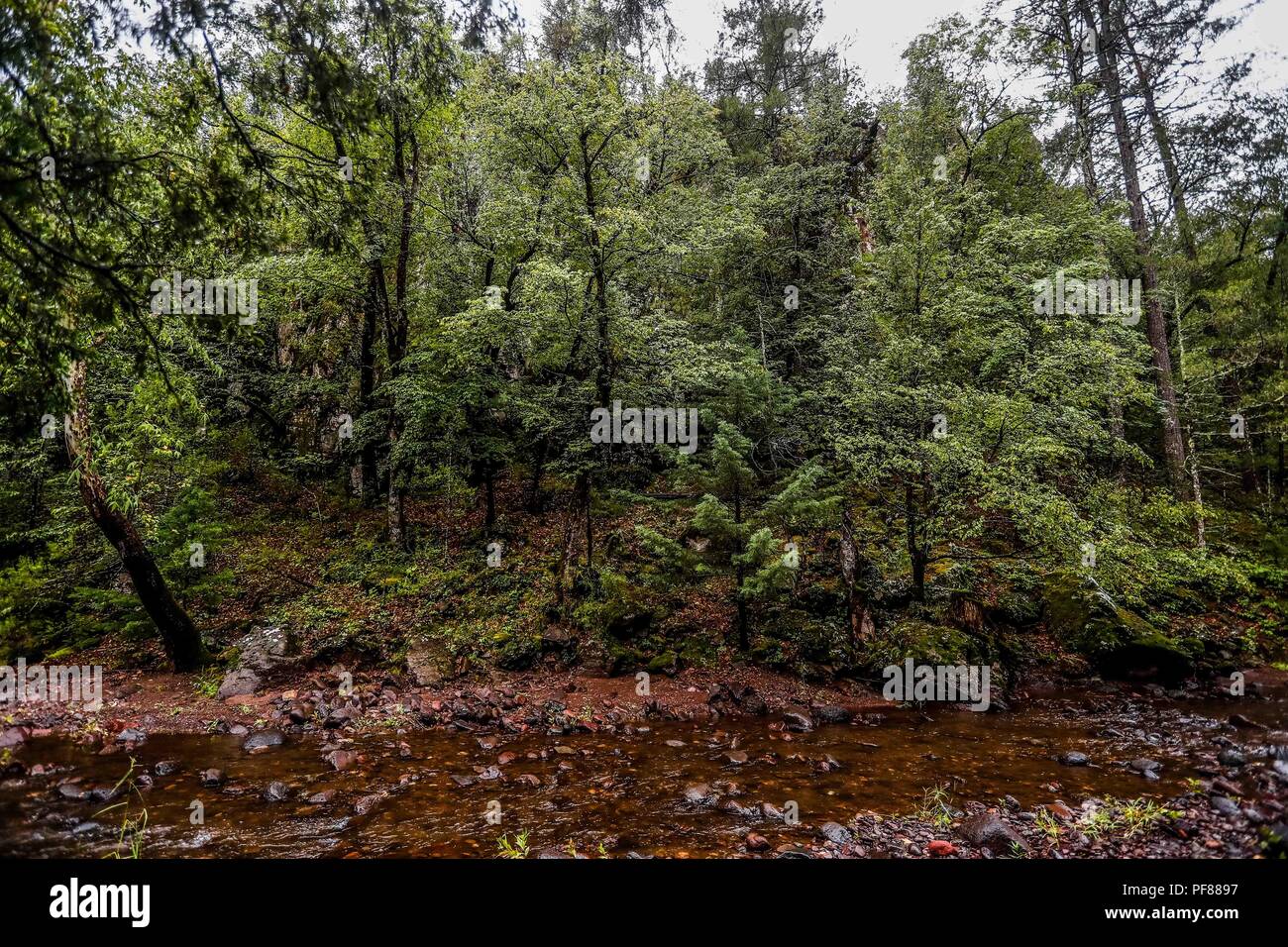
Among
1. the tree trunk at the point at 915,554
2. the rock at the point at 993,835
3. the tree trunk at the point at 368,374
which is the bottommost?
the rock at the point at 993,835

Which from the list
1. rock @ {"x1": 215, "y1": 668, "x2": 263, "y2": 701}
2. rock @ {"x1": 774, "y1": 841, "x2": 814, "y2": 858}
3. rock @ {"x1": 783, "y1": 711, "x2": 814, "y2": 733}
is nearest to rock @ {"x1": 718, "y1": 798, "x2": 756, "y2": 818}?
rock @ {"x1": 774, "y1": 841, "x2": 814, "y2": 858}

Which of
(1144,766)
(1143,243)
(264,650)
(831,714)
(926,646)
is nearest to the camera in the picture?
(1144,766)

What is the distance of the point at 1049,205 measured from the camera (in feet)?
51.1

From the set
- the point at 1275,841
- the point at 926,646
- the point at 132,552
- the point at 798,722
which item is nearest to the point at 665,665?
the point at 798,722

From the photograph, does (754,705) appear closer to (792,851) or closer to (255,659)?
(792,851)

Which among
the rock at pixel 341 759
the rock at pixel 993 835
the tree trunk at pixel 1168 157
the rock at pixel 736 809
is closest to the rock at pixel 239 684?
the rock at pixel 341 759

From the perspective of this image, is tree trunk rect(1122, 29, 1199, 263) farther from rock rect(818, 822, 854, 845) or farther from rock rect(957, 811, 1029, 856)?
rock rect(818, 822, 854, 845)

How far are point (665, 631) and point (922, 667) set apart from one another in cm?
490

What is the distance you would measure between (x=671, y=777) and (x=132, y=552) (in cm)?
1003

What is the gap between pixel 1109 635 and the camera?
10523 mm

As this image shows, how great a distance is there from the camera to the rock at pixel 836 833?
4.92 m

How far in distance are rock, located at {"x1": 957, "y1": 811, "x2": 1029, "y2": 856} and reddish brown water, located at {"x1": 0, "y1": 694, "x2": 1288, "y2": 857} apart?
30.1 inches

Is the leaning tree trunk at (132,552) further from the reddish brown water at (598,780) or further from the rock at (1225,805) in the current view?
the rock at (1225,805)

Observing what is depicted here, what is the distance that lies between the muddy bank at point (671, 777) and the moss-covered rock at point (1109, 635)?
22.0 inches
